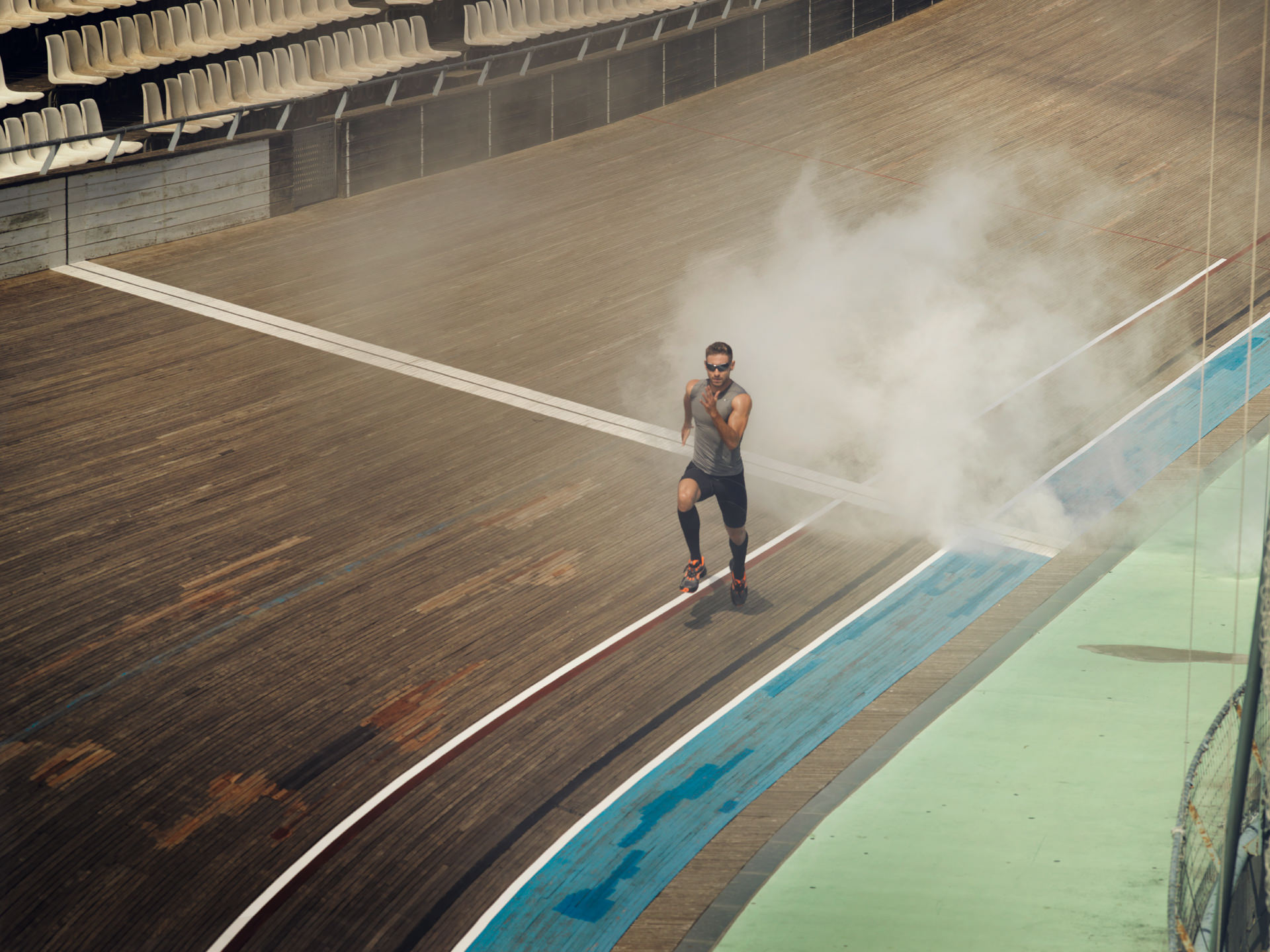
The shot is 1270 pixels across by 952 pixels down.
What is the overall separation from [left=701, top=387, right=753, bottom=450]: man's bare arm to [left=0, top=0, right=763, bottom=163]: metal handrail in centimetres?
780

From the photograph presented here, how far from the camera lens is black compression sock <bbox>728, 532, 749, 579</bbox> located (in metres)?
8.44

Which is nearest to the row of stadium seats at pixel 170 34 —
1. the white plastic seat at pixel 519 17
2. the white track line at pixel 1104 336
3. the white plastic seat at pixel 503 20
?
the white plastic seat at pixel 503 20

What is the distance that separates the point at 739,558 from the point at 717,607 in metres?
0.39

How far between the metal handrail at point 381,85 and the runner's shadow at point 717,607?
7.98 metres

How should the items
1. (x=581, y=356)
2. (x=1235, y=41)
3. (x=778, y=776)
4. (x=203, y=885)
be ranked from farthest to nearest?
(x=1235, y=41)
(x=581, y=356)
(x=778, y=776)
(x=203, y=885)

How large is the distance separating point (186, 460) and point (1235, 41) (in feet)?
58.6

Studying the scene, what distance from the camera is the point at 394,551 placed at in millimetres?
8953

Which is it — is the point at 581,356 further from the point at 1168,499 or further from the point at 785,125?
the point at 785,125

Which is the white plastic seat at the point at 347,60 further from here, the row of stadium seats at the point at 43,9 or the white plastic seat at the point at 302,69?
the row of stadium seats at the point at 43,9

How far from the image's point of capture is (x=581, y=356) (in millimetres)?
12078

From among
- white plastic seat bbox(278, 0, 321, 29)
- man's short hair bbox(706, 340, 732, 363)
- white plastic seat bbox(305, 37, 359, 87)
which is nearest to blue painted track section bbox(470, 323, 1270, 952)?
man's short hair bbox(706, 340, 732, 363)

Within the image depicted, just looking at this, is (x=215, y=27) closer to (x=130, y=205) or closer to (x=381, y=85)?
(x=381, y=85)

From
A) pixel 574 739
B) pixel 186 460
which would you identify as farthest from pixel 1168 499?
pixel 186 460

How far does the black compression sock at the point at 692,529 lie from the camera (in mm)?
8344
